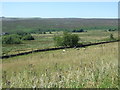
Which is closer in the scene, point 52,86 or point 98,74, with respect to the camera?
point 52,86

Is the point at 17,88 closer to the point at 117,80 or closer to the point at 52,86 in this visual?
the point at 52,86

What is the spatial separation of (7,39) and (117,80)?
69.9m

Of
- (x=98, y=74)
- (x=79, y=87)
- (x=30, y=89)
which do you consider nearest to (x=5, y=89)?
(x=30, y=89)

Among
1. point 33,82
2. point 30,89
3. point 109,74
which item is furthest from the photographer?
point 109,74

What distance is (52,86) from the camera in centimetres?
810

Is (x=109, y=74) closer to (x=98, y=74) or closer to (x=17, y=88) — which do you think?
(x=98, y=74)

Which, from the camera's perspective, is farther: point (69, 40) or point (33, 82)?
point (69, 40)

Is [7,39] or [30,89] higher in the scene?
[30,89]

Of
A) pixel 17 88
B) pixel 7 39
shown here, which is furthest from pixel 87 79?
pixel 7 39

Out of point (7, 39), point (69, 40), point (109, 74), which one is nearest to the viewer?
point (109, 74)

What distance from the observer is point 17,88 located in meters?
8.16

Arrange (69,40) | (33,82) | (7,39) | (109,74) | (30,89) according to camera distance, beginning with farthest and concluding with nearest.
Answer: (7,39)
(69,40)
(109,74)
(33,82)
(30,89)

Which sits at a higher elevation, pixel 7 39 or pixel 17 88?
pixel 17 88

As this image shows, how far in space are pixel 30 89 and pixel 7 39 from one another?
6956 cm
